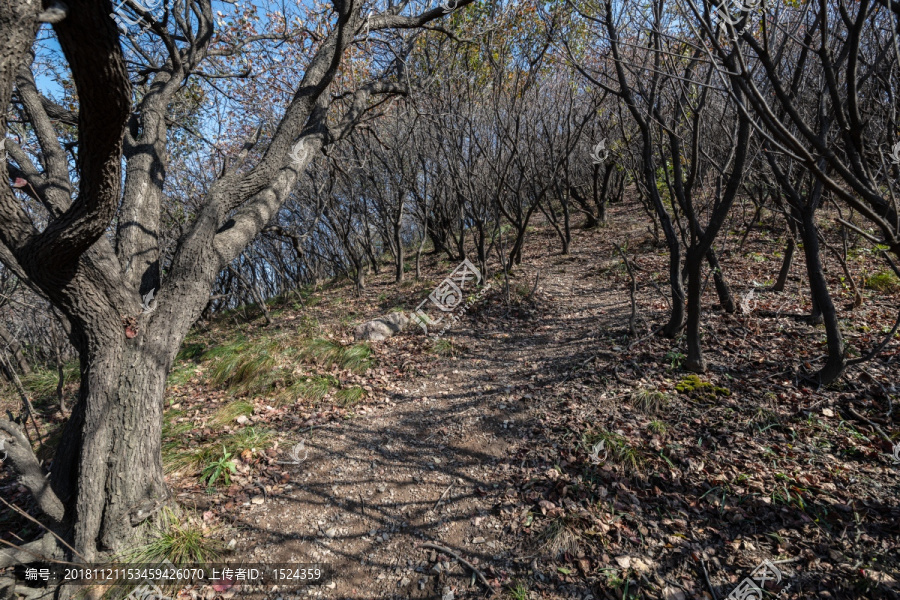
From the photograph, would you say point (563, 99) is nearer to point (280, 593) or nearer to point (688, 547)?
point (688, 547)

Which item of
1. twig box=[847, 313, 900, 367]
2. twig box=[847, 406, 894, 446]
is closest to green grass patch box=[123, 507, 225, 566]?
twig box=[847, 313, 900, 367]

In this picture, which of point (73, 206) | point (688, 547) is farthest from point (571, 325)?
point (73, 206)

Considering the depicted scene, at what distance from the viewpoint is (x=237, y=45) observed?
14.1ft

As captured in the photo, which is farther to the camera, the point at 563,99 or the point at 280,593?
the point at 563,99

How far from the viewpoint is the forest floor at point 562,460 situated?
2.27 metres

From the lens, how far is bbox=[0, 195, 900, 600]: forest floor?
227cm

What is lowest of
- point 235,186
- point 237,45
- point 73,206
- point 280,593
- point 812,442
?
point 280,593

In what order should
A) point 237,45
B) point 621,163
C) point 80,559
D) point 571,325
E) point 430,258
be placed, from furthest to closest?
point 430,258 < point 621,163 < point 571,325 < point 237,45 < point 80,559

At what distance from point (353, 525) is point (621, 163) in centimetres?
972

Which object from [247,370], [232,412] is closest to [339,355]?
[247,370]

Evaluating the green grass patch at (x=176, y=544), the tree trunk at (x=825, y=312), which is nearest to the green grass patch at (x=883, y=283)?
the tree trunk at (x=825, y=312)

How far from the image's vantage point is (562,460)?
9.95ft

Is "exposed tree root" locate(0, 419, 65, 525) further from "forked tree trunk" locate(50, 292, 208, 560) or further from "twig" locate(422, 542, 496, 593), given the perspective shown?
"twig" locate(422, 542, 496, 593)

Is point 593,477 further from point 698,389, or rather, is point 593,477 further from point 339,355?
point 339,355
